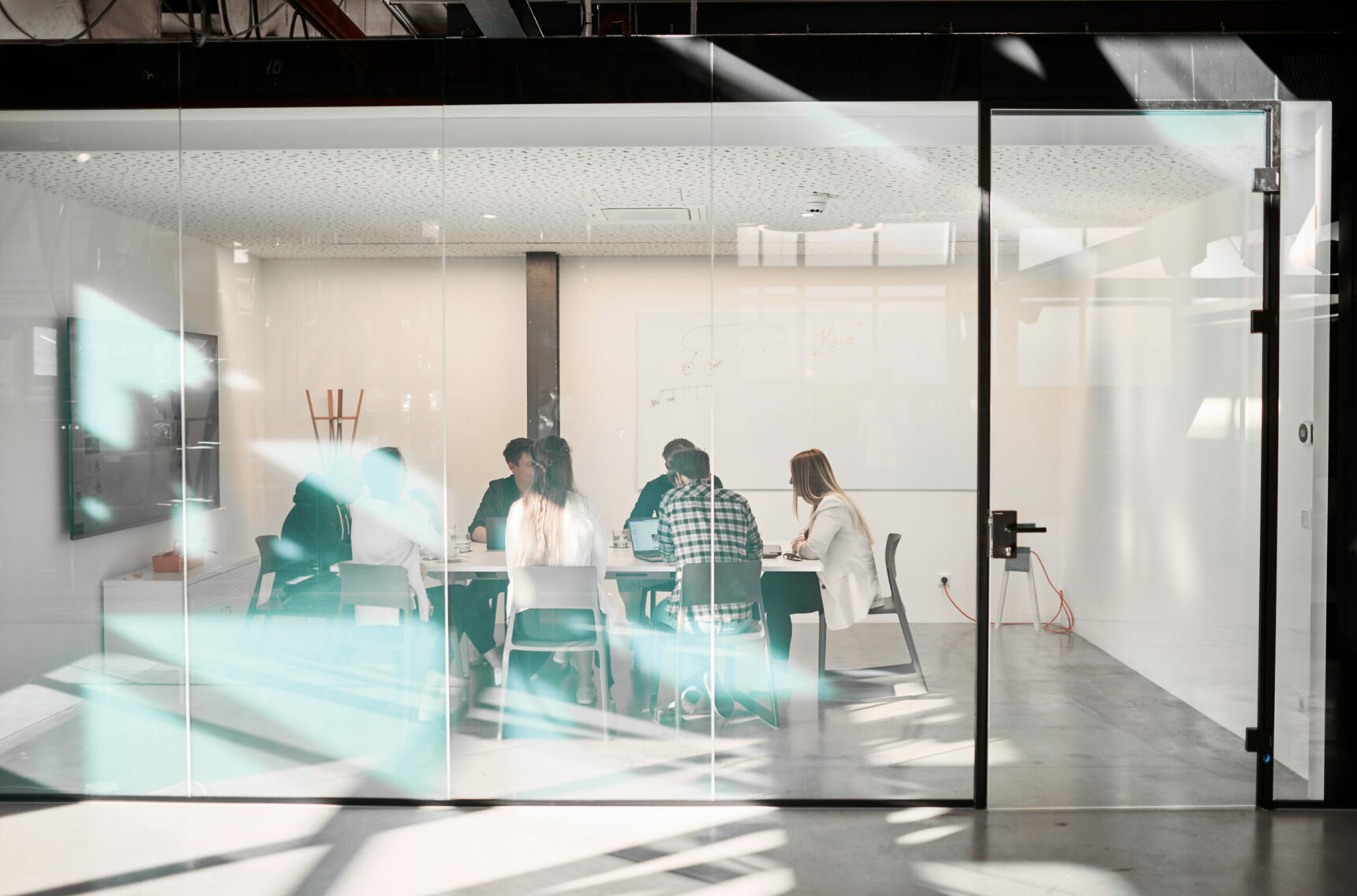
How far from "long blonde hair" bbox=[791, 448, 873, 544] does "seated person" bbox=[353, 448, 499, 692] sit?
135 cm

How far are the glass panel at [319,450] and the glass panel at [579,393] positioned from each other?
16cm

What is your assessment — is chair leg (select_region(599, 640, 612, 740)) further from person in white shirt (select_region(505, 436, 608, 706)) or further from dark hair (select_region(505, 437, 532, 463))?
dark hair (select_region(505, 437, 532, 463))

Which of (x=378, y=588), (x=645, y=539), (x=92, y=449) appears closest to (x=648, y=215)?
(x=645, y=539)

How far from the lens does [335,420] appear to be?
3.96 metres

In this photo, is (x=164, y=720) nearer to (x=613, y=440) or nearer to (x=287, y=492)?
(x=287, y=492)

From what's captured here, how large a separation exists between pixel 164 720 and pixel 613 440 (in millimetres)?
2232

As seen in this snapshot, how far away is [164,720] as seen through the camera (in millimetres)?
4062

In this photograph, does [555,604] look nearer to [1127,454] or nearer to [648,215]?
Answer: [648,215]

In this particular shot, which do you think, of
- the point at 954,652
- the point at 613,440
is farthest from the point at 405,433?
the point at 954,652

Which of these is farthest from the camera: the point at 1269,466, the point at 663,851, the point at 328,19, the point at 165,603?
the point at 165,603

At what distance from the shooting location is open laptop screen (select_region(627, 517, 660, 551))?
3904mm

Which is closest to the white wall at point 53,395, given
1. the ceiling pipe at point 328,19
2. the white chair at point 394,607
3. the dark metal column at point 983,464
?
the white chair at point 394,607

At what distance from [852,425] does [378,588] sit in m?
2.05

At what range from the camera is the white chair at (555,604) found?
3.95 meters
